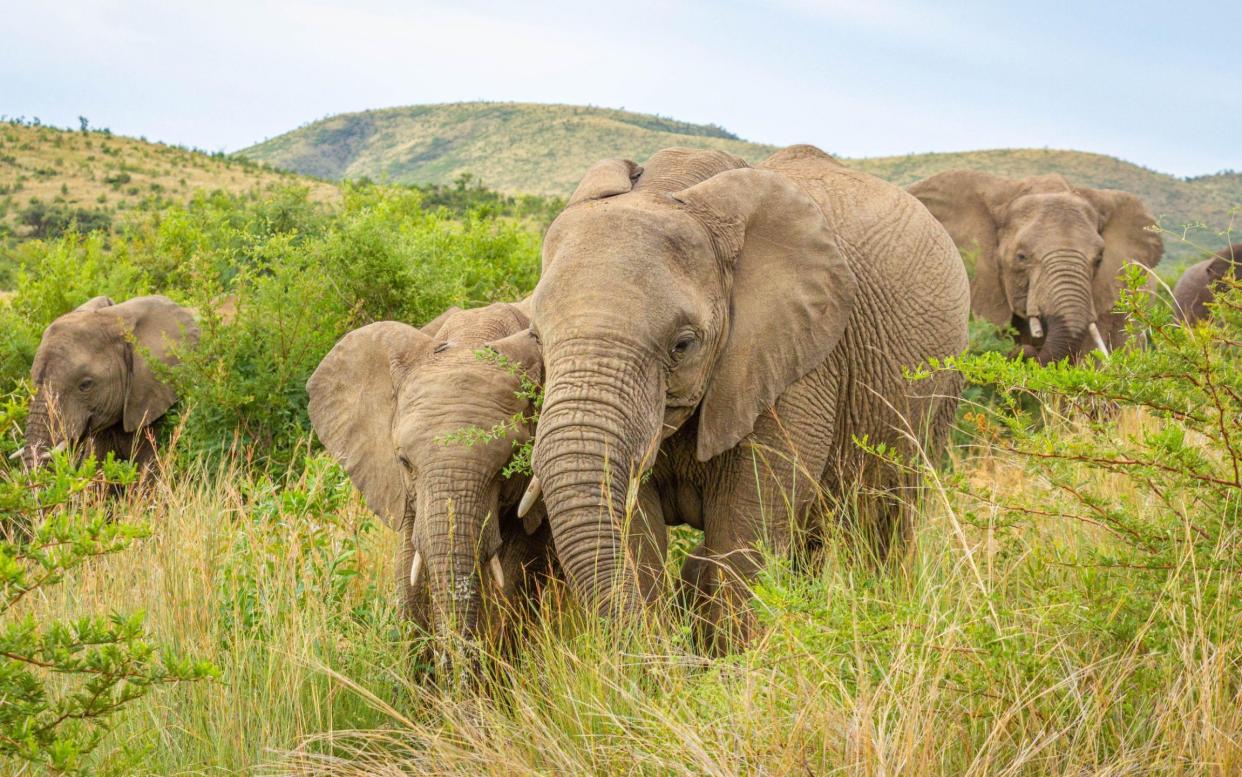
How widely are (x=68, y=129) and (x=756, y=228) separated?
217 ft

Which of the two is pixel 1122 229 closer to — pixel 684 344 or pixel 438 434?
pixel 684 344

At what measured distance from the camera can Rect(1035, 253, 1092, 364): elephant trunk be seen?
492 inches

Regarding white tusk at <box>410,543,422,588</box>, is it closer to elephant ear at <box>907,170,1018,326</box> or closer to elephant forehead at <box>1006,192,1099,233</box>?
elephant forehead at <box>1006,192,1099,233</box>

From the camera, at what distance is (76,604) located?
6211 millimetres

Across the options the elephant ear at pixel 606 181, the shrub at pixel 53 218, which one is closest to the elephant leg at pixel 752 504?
the elephant ear at pixel 606 181

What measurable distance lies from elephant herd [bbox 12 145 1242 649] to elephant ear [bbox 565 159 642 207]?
0.04 feet

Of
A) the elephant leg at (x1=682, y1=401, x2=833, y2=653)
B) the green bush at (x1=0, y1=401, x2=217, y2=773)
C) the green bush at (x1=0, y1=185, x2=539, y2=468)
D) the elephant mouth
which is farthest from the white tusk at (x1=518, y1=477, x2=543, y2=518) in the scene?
the elephant mouth

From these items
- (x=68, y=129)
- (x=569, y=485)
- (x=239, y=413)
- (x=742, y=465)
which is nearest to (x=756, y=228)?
(x=742, y=465)

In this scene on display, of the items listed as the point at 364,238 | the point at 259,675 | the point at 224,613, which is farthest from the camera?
the point at 364,238

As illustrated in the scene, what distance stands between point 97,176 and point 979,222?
48.8 m

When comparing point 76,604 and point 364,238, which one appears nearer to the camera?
point 76,604

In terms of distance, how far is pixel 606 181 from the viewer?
534cm

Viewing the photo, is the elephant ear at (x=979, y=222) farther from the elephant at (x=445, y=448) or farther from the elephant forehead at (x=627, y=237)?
the elephant forehead at (x=627, y=237)

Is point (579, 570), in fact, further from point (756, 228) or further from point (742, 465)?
point (756, 228)
